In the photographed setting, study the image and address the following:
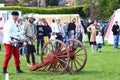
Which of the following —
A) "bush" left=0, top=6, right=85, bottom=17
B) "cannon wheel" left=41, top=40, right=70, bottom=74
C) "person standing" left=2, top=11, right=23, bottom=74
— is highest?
"person standing" left=2, top=11, right=23, bottom=74

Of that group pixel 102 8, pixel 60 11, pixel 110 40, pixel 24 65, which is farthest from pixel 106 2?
pixel 24 65

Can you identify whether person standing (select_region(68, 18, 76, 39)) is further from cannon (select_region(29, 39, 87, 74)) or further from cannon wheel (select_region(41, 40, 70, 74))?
cannon wheel (select_region(41, 40, 70, 74))

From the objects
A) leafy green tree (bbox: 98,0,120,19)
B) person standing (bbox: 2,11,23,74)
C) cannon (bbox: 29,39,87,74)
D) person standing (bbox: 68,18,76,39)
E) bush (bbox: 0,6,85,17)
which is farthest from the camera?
leafy green tree (bbox: 98,0,120,19)

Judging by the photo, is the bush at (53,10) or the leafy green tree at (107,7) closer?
the bush at (53,10)

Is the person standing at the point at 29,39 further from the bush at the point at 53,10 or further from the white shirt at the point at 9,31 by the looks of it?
the bush at the point at 53,10

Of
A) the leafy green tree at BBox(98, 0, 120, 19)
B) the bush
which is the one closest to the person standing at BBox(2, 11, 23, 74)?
the bush

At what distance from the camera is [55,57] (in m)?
12.0

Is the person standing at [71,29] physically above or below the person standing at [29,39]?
below

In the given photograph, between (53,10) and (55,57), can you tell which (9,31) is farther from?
(53,10)

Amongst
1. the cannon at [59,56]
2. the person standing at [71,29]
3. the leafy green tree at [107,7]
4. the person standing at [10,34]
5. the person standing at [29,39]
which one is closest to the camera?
the person standing at [10,34]

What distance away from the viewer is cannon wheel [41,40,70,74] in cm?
1188

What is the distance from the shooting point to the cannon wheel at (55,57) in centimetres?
1188

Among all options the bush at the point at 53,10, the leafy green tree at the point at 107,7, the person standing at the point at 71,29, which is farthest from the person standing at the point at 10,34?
the leafy green tree at the point at 107,7

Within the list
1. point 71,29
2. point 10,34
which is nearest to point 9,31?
point 10,34
